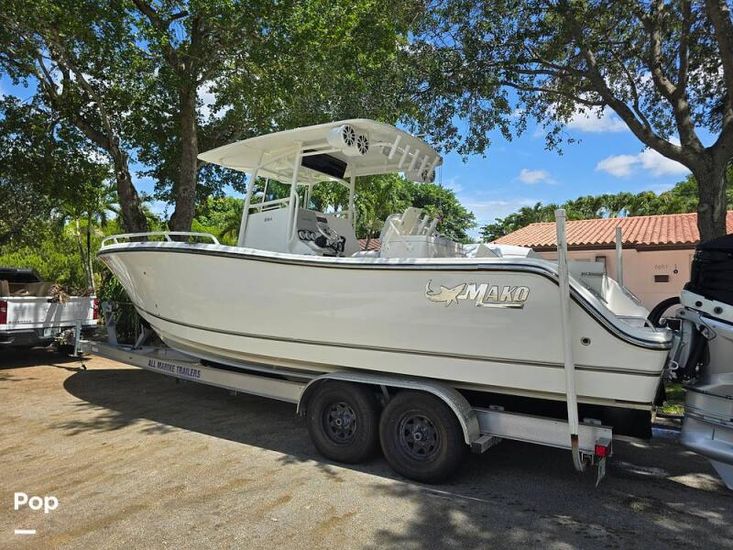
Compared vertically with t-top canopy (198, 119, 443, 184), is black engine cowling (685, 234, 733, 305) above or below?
below

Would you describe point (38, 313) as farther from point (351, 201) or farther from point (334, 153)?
point (334, 153)

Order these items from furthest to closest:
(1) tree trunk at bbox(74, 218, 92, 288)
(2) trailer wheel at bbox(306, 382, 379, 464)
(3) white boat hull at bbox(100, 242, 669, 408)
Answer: (1) tree trunk at bbox(74, 218, 92, 288) → (2) trailer wheel at bbox(306, 382, 379, 464) → (3) white boat hull at bbox(100, 242, 669, 408)

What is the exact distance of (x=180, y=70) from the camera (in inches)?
376

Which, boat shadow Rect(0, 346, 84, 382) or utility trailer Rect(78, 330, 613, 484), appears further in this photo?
boat shadow Rect(0, 346, 84, 382)

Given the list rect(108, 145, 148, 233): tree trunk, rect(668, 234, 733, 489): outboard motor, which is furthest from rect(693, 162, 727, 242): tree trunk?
rect(108, 145, 148, 233): tree trunk

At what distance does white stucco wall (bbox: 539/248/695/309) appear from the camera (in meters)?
16.5

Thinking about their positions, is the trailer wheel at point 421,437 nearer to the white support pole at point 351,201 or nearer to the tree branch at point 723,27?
the white support pole at point 351,201

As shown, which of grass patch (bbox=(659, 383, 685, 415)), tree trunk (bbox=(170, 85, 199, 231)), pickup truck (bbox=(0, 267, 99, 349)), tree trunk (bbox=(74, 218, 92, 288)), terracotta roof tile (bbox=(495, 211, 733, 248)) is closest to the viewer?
grass patch (bbox=(659, 383, 685, 415))

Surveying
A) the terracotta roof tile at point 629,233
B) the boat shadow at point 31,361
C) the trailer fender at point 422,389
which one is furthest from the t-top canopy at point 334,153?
the terracotta roof tile at point 629,233

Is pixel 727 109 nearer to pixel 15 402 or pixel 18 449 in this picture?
pixel 18 449

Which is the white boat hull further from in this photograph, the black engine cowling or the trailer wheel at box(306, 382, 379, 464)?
the black engine cowling

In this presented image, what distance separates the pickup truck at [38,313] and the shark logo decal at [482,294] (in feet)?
21.9

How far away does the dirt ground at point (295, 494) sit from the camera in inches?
127

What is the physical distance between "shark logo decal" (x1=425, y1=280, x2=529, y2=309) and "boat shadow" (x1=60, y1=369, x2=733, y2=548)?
1442 millimetres
